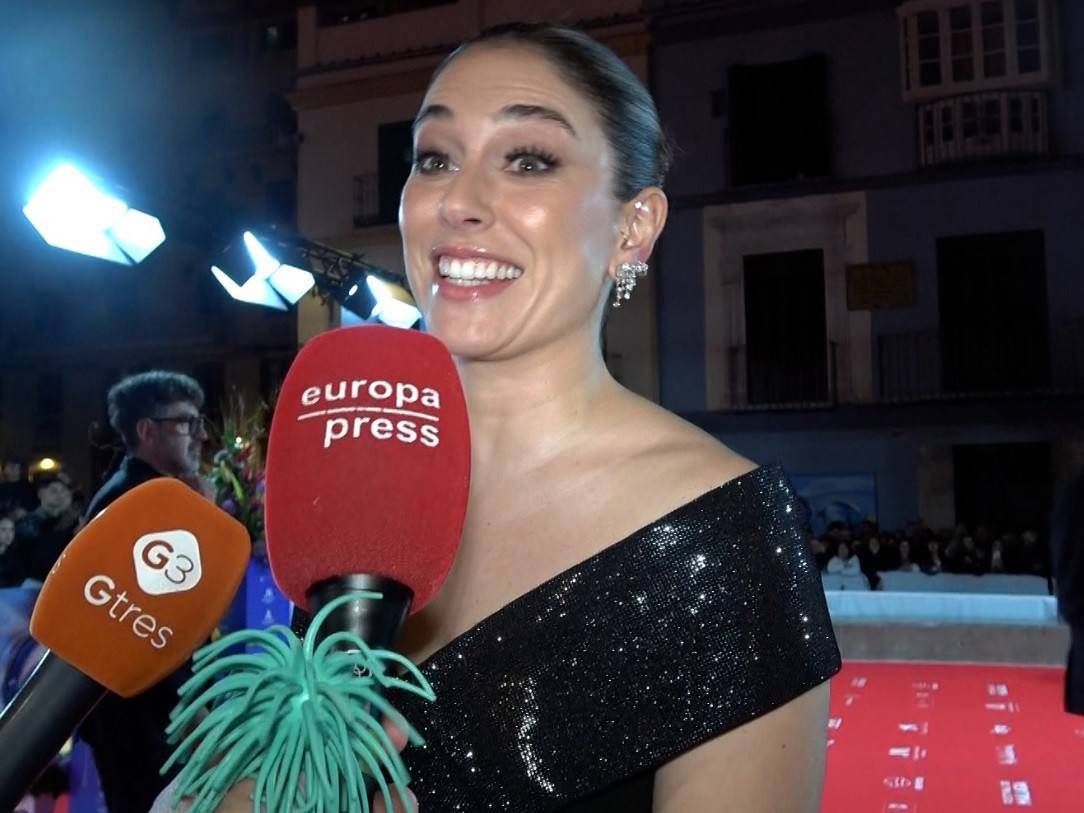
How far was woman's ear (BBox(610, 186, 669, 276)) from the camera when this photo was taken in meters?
1.12

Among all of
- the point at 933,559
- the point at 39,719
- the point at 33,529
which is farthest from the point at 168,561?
the point at 933,559

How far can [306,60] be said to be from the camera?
1252 cm

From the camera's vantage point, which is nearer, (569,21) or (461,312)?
(461,312)

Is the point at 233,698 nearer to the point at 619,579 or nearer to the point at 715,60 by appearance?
the point at 619,579

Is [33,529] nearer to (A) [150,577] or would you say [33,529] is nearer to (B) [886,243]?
(A) [150,577]

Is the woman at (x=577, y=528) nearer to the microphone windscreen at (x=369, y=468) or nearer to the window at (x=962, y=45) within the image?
the microphone windscreen at (x=369, y=468)

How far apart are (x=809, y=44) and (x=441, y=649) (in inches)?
448

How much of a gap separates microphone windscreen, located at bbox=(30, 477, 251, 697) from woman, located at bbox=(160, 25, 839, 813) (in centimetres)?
21

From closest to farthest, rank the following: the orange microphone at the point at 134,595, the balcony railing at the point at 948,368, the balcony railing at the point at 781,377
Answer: the orange microphone at the point at 134,595, the balcony railing at the point at 948,368, the balcony railing at the point at 781,377

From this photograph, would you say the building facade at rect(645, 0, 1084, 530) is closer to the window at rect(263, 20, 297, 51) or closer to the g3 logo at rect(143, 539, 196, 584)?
the window at rect(263, 20, 297, 51)

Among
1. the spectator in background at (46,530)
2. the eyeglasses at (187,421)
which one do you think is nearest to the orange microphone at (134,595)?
the eyeglasses at (187,421)

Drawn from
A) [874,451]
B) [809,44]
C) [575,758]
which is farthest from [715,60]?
[575,758]

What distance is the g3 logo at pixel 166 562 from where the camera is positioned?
826mm

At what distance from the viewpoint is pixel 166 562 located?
0.83m
